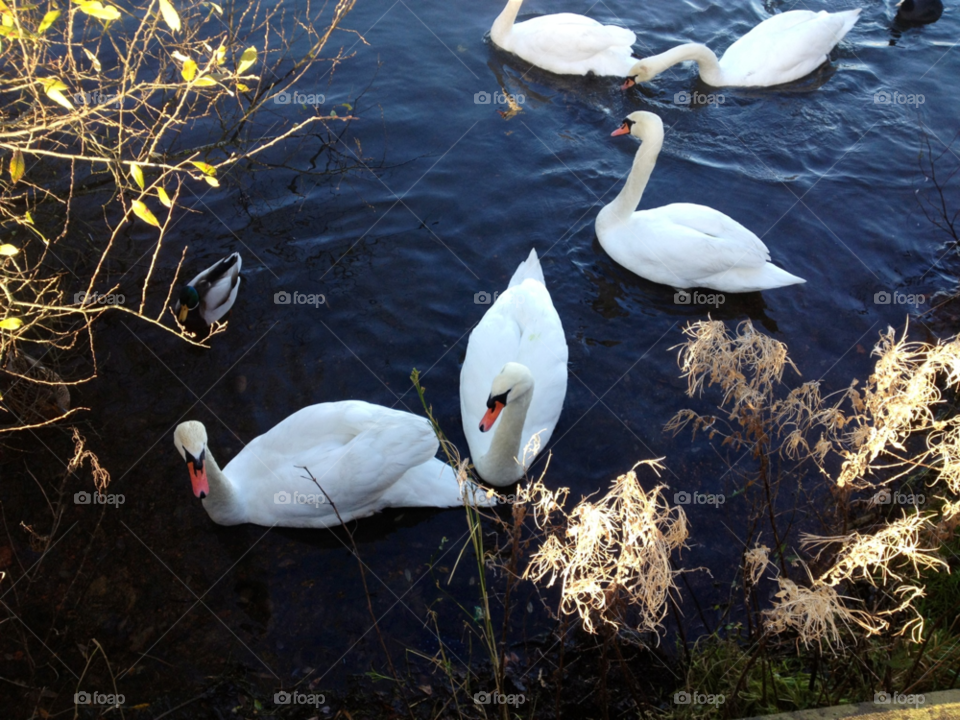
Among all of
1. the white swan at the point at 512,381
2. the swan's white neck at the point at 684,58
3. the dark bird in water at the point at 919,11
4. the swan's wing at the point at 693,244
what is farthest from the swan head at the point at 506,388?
the dark bird in water at the point at 919,11

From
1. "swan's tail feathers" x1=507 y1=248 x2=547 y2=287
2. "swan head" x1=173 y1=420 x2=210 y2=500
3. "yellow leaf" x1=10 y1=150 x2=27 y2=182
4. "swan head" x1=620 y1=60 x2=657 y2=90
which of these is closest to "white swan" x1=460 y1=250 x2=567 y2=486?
"swan's tail feathers" x1=507 y1=248 x2=547 y2=287

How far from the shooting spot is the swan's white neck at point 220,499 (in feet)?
15.6

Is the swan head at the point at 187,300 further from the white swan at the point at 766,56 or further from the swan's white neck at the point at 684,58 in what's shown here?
the swan's white neck at the point at 684,58

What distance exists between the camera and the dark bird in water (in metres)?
10.8

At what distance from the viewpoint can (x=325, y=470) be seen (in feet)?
16.1

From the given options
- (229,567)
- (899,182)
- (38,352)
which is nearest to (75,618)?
(229,567)

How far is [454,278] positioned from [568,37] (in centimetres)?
418

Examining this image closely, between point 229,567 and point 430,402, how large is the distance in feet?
6.53

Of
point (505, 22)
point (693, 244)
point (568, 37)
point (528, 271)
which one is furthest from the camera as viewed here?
point (505, 22)

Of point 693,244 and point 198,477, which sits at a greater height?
point 693,244

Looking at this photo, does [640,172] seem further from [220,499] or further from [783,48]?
[220,499]

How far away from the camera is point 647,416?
6.03 m

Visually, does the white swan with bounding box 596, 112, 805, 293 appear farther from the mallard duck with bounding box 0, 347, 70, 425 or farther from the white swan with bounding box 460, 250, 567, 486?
the mallard duck with bounding box 0, 347, 70, 425

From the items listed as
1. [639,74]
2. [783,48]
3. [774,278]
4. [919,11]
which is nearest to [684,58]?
[639,74]
